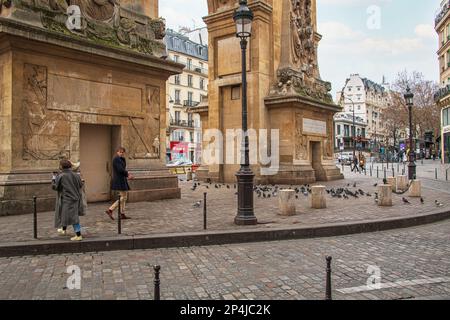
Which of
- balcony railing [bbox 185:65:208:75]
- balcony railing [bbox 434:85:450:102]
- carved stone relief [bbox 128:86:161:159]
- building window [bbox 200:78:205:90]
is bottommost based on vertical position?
carved stone relief [bbox 128:86:161:159]

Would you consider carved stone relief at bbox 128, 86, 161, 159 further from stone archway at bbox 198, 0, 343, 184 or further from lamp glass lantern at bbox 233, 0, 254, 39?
stone archway at bbox 198, 0, 343, 184

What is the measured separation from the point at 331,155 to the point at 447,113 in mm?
28011

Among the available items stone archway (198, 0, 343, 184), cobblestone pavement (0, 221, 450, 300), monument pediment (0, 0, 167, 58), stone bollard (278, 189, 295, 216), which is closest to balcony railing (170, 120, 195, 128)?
stone archway (198, 0, 343, 184)

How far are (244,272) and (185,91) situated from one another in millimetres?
59009

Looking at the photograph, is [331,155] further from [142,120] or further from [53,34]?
[53,34]

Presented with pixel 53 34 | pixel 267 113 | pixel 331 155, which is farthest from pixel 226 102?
pixel 53 34

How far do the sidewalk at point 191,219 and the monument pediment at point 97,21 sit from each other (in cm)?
509

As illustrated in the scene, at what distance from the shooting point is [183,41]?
62438 mm

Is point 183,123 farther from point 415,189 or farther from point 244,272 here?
point 244,272

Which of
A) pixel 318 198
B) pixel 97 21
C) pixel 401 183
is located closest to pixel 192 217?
pixel 318 198

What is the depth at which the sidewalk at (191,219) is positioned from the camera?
7.75m

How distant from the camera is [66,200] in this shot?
24.1ft

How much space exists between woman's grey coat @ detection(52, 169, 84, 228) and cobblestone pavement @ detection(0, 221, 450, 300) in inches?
29.9

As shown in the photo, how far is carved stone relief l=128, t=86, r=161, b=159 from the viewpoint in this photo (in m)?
13.2
